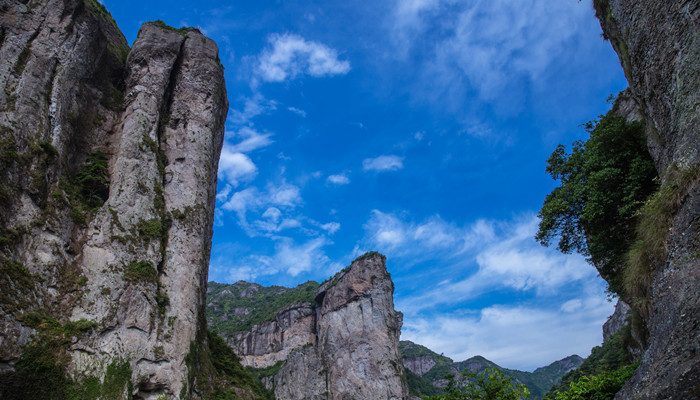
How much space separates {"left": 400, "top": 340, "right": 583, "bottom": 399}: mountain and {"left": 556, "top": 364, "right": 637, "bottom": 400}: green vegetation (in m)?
47.8

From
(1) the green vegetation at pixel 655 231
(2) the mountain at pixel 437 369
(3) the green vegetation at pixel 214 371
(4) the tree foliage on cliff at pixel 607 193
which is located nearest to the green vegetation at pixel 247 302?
(2) the mountain at pixel 437 369

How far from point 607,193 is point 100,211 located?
26.5 m

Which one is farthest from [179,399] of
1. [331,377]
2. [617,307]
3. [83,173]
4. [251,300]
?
[251,300]

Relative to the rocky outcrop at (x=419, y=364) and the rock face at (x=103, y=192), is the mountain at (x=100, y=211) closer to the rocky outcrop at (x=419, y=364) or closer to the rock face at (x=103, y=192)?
the rock face at (x=103, y=192)

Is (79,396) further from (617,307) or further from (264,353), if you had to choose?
(617,307)

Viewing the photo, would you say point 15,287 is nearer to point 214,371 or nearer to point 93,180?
point 93,180

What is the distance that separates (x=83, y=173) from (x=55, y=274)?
733 cm

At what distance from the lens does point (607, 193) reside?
15.0 meters

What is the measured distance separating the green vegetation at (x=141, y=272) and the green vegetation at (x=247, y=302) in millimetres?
59983

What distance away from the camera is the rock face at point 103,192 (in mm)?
19938

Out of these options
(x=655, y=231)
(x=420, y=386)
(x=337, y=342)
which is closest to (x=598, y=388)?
(x=655, y=231)

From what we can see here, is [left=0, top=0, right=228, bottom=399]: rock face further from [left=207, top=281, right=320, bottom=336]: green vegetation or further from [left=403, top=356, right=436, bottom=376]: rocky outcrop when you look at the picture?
[left=403, top=356, right=436, bottom=376]: rocky outcrop

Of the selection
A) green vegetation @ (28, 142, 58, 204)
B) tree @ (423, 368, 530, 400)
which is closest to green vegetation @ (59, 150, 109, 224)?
green vegetation @ (28, 142, 58, 204)

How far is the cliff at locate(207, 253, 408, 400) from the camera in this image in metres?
63.4
